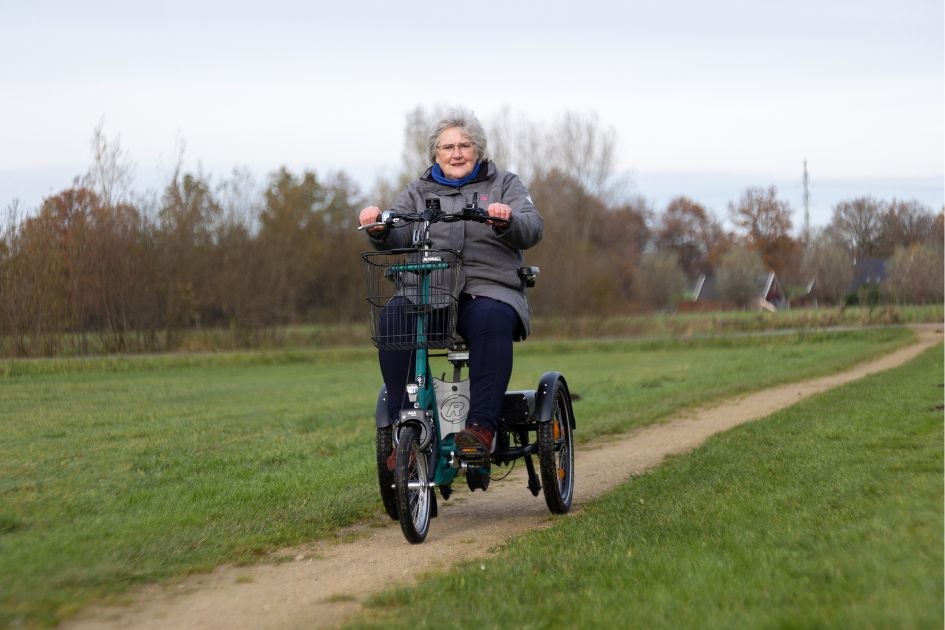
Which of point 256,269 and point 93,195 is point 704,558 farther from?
point 256,269

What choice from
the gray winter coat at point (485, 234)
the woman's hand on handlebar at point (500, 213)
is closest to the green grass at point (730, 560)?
the gray winter coat at point (485, 234)

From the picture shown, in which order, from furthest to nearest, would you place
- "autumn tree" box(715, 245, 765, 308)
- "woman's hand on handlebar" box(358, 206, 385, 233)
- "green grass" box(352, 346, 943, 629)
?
"autumn tree" box(715, 245, 765, 308) → "woman's hand on handlebar" box(358, 206, 385, 233) → "green grass" box(352, 346, 943, 629)

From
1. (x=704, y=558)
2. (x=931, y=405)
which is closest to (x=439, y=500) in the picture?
(x=704, y=558)

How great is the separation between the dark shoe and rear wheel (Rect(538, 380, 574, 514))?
1.66 ft

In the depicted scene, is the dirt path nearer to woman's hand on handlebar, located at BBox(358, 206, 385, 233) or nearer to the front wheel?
the front wheel

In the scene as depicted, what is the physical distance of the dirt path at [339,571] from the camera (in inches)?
174

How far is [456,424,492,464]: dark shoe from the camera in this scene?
6.03 metres

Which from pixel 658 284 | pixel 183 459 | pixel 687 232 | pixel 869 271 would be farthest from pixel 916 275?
pixel 687 232

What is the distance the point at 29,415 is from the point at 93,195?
20787 mm

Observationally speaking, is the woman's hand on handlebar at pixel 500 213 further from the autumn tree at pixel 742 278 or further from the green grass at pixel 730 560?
the autumn tree at pixel 742 278

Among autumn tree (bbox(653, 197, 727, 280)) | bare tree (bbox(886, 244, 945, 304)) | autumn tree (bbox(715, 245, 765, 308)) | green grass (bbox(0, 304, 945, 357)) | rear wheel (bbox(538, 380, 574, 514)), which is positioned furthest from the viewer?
autumn tree (bbox(653, 197, 727, 280))

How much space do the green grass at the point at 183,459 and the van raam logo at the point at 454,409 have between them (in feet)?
3.06

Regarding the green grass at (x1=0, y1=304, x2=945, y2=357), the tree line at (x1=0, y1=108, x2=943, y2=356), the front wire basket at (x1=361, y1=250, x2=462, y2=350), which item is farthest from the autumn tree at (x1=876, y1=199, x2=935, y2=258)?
the front wire basket at (x1=361, y1=250, x2=462, y2=350)

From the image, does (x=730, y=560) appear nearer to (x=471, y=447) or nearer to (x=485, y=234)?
(x=471, y=447)
